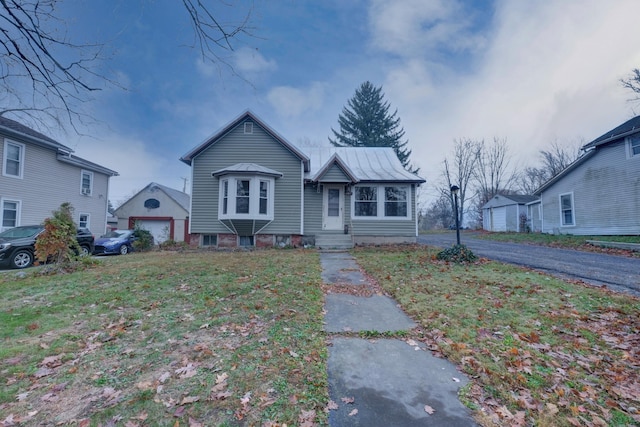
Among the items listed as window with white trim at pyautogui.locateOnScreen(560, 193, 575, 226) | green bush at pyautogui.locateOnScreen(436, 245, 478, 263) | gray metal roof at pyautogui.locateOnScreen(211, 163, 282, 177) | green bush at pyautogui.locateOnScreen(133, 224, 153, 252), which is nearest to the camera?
green bush at pyautogui.locateOnScreen(436, 245, 478, 263)

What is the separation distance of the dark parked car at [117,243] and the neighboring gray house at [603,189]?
26138 millimetres

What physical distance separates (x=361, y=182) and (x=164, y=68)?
10718 mm

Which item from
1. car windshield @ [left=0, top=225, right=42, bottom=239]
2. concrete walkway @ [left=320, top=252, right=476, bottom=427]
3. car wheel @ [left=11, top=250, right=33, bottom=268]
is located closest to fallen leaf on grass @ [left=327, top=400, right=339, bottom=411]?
concrete walkway @ [left=320, top=252, right=476, bottom=427]

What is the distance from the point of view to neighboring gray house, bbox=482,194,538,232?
26748 millimetres

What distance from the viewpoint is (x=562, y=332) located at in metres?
3.62

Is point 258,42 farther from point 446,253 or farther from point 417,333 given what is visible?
point 446,253

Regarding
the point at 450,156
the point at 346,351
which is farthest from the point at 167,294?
the point at 450,156

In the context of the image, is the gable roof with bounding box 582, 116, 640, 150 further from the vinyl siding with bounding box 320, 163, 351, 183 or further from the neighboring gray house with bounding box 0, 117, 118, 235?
the neighboring gray house with bounding box 0, 117, 118, 235

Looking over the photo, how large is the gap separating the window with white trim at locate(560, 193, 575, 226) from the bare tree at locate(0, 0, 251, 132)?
2200cm

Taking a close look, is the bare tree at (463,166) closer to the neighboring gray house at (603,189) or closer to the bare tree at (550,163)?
the bare tree at (550,163)

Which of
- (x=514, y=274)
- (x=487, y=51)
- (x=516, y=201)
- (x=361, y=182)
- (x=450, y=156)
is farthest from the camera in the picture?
(x=450, y=156)

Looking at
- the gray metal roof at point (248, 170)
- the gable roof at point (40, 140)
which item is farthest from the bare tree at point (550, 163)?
the gable roof at point (40, 140)

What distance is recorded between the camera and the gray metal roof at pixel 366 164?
13.8m

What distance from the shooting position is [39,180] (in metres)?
15.0
